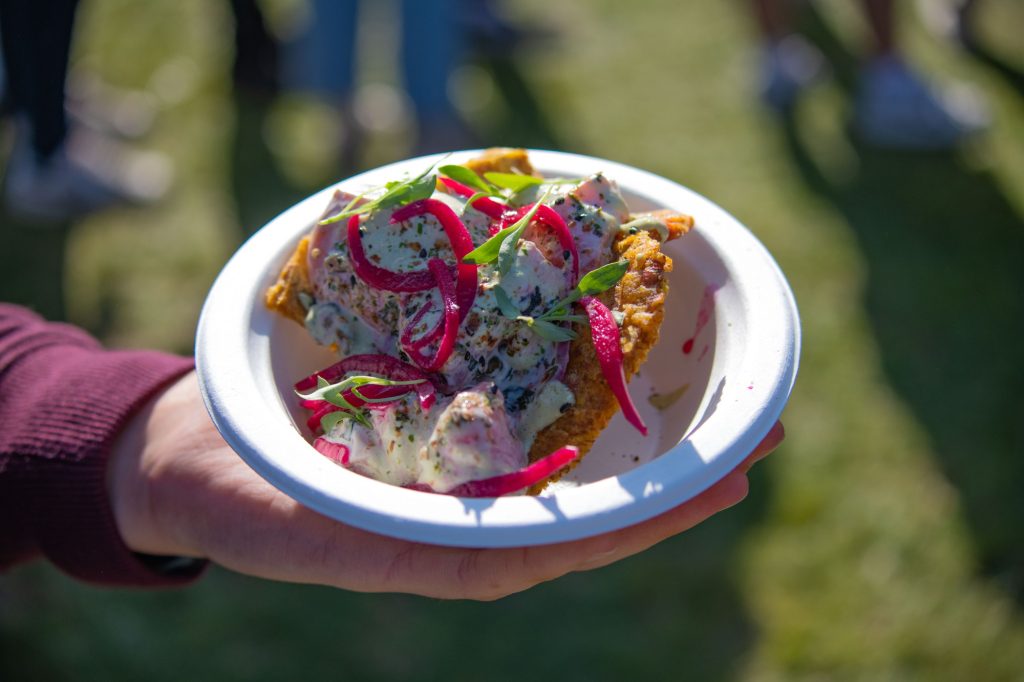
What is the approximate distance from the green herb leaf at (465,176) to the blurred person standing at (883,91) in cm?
441

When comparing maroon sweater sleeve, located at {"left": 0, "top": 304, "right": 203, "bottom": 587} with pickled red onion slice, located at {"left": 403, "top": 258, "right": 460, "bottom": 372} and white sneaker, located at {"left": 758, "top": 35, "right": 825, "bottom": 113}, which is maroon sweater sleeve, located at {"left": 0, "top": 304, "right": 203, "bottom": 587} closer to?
pickled red onion slice, located at {"left": 403, "top": 258, "right": 460, "bottom": 372}

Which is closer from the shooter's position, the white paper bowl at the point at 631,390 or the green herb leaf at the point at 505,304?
the white paper bowl at the point at 631,390

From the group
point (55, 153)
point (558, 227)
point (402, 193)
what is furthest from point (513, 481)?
point (55, 153)

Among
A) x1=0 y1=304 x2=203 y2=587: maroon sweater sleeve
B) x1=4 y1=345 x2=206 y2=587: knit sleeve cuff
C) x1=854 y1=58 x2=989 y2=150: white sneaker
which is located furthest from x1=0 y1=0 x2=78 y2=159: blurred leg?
x1=854 y1=58 x2=989 y2=150: white sneaker

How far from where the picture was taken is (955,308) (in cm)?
446

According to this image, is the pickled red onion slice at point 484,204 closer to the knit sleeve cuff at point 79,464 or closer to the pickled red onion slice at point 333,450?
the pickled red onion slice at point 333,450

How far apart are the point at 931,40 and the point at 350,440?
20.7 feet

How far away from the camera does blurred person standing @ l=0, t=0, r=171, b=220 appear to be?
12.4 ft

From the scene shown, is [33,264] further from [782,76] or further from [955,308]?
[955,308]

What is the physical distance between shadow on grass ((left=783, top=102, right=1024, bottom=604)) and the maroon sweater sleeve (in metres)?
3.17

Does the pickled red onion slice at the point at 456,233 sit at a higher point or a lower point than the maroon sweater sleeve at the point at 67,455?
higher

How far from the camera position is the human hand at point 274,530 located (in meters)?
1.80

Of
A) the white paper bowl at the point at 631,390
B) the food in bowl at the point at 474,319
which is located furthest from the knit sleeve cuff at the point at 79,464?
the food in bowl at the point at 474,319

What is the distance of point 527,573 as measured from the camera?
1763mm
